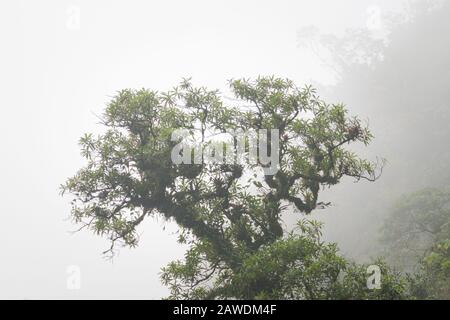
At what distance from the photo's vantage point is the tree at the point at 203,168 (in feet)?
51.6

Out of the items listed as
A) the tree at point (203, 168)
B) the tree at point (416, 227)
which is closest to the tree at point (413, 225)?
the tree at point (416, 227)

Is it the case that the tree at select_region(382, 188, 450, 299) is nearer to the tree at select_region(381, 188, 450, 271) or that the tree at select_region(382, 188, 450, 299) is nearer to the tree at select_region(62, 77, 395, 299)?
the tree at select_region(381, 188, 450, 271)

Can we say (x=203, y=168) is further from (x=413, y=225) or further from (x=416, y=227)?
(x=413, y=225)

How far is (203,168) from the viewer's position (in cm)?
1653

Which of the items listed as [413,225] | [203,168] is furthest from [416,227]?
[203,168]

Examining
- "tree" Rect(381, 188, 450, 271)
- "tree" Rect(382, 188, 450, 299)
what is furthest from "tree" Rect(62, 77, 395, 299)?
"tree" Rect(381, 188, 450, 271)

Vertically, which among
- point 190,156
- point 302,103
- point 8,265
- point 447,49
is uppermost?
point 447,49

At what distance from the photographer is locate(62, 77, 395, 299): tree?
15.7 m

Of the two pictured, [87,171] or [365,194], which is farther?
[365,194]
